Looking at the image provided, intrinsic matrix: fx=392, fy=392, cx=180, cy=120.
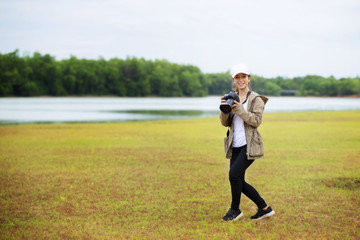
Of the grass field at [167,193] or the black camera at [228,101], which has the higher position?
the black camera at [228,101]

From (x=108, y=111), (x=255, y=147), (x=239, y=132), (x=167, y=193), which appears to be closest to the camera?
(x=255, y=147)

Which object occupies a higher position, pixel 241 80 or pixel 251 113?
pixel 241 80

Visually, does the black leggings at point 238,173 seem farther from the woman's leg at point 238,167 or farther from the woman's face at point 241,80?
the woman's face at point 241,80

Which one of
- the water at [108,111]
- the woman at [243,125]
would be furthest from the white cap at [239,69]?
the water at [108,111]

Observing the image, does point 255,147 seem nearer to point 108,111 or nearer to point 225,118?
point 225,118

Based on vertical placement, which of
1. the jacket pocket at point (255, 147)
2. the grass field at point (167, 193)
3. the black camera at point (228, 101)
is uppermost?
the black camera at point (228, 101)

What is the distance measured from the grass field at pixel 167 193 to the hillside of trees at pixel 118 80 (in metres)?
96.2

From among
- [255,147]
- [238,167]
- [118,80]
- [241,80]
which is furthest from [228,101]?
[118,80]

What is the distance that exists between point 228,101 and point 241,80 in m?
0.45

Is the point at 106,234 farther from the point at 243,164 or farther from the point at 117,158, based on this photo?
the point at 117,158

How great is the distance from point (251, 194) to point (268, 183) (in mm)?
2685

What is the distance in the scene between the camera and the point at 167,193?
712 centimetres

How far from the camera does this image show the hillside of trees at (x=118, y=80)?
4626 inches

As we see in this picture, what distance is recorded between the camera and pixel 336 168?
9.38 metres
